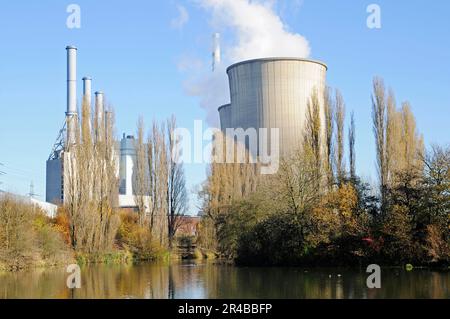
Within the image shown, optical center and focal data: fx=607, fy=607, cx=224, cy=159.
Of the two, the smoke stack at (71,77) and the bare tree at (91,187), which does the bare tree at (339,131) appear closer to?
the bare tree at (91,187)

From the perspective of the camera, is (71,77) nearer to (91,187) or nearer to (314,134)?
(91,187)

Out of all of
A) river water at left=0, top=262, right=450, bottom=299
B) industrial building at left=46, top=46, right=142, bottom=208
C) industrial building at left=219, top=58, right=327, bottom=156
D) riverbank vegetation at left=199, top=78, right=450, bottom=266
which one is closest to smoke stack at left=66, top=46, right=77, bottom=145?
industrial building at left=46, top=46, right=142, bottom=208

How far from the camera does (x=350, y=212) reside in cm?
2112

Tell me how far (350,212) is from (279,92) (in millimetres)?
16132

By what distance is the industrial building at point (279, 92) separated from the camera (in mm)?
36000

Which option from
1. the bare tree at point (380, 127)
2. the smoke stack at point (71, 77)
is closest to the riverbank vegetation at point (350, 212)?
the bare tree at point (380, 127)

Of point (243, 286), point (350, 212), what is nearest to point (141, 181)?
point (350, 212)

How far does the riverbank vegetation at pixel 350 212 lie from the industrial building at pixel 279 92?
737cm

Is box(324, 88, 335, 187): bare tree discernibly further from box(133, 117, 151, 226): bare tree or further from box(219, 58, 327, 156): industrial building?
box(133, 117, 151, 226): bare tree

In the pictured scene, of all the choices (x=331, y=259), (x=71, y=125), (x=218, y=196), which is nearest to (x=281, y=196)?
(x=331, y=259)

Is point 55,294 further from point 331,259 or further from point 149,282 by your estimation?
point 331,259

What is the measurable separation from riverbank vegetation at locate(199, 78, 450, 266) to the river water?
1.45 m

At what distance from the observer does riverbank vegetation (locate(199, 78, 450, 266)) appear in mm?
19656

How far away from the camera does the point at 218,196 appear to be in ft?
110
